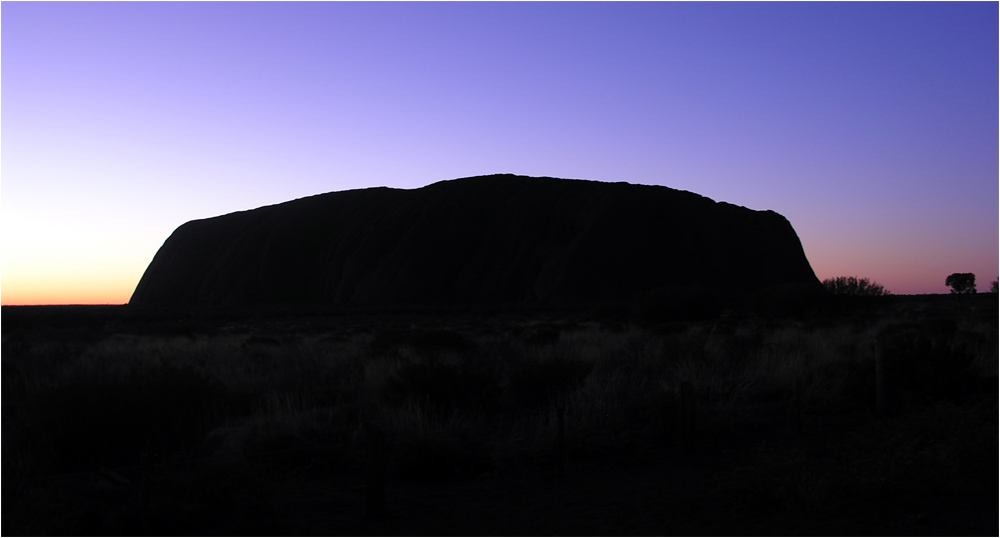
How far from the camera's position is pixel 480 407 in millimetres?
9234

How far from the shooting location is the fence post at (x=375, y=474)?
554cm

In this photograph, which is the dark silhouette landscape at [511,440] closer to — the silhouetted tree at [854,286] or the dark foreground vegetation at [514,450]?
the dark foreground vegetation at [514,450]

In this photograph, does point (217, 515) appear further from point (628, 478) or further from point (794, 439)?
point (794, 439)

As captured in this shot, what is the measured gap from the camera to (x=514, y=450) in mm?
7461

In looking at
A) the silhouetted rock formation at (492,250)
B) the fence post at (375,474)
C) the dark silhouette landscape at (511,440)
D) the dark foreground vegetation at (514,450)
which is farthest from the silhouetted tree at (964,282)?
the fence post at (375,474)

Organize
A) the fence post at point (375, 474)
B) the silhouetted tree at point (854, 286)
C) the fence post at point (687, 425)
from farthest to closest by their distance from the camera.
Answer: the silhouetted tree at point (854, 286) → the fence post at point (687, 425) → the fence post at point (375, 474)

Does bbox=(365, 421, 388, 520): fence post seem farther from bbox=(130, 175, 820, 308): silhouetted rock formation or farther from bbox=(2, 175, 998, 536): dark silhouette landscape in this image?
bbox=(130, 175, 820, 308): silhouetted rock formation

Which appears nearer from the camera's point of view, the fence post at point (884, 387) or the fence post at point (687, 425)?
the fence post at point (687, 425)

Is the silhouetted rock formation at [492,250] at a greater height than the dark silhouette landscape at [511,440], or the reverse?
the silhouetted rock formation at [492,250]

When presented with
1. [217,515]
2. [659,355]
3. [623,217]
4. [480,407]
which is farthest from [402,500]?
[623,217]

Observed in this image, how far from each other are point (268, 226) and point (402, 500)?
8494 centimetres

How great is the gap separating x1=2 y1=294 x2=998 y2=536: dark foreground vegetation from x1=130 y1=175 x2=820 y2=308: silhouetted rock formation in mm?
52466

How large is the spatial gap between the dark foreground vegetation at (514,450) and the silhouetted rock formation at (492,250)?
172 ft

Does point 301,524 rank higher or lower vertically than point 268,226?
lower
